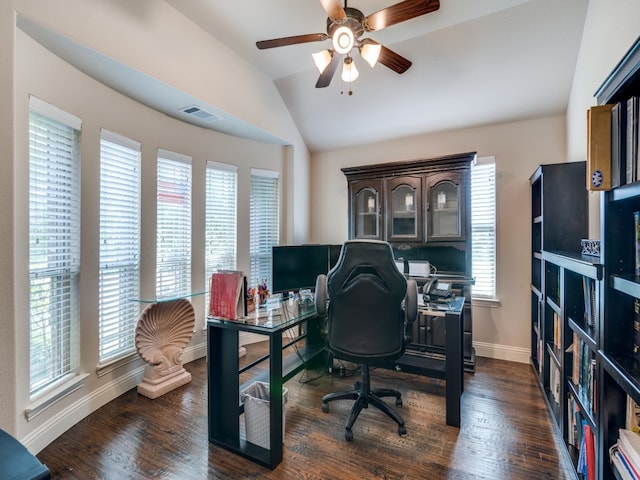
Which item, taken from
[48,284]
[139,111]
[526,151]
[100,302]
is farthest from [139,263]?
[526,151]

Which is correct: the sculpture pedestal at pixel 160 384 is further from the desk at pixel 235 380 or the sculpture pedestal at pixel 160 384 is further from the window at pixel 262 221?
the window at pixel 262 221

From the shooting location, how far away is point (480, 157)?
347cm

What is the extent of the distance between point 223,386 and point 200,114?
2.48 metres

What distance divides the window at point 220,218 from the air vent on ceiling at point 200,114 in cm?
51

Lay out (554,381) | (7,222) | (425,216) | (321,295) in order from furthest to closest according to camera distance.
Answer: (425,216) < (554,381) < (321,295) < (7,222)

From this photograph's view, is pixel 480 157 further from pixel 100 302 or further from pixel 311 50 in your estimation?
pixel 100 302

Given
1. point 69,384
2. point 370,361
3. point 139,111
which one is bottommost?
point 69,384

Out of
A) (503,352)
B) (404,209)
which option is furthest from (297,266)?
(503,352)

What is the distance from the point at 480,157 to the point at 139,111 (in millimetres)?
3520

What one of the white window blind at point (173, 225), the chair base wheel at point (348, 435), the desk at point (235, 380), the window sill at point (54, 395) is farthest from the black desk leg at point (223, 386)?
the white window blind at point (173, 225)

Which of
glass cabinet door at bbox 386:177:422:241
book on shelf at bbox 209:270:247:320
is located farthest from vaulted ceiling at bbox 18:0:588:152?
book on shelf at bbox 209:270:247:320

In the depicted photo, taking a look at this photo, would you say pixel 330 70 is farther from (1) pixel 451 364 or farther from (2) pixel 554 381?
(2) pixel 554 381

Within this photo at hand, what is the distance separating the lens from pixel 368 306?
2.06 metres

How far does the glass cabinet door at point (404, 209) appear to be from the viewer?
11.6 ft
